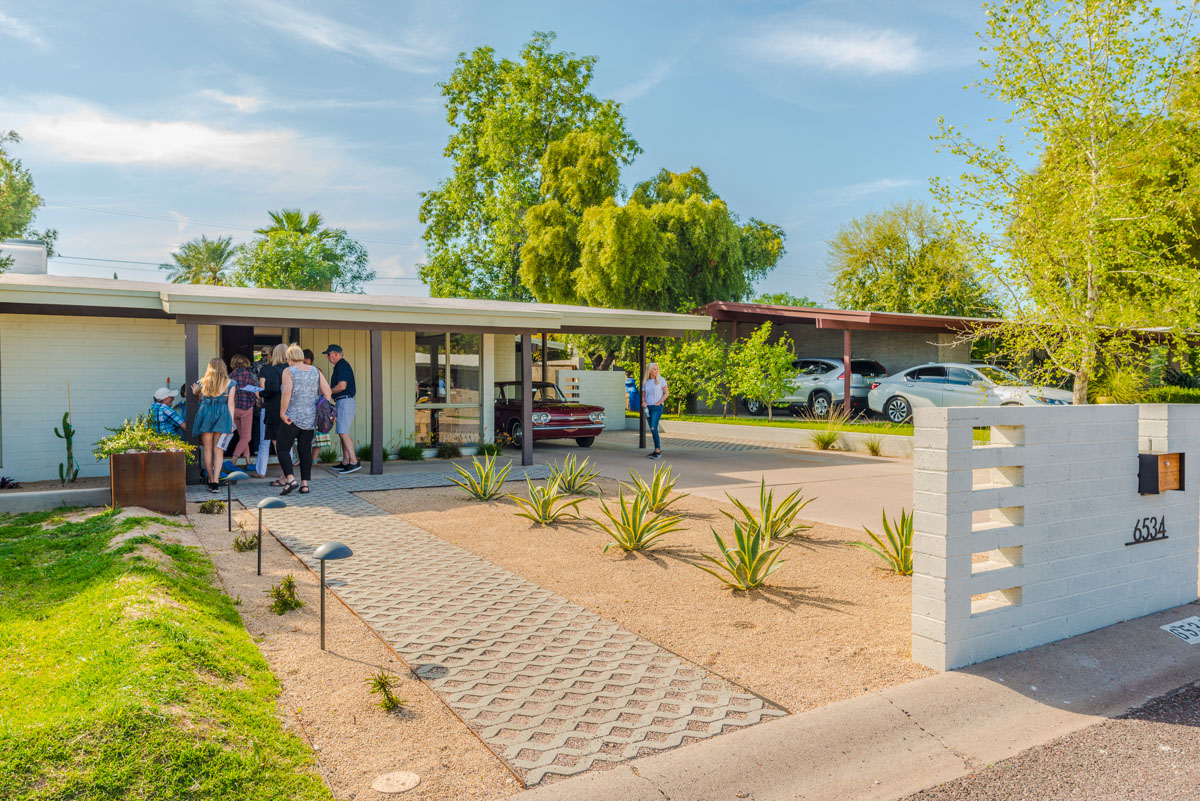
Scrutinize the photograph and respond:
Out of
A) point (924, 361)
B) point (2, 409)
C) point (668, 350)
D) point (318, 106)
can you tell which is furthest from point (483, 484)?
point (318, 106)

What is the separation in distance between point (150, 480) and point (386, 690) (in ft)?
19.4

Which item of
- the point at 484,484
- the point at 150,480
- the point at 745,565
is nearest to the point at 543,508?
the point at 484,484

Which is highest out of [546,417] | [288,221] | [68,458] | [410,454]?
[288,221]

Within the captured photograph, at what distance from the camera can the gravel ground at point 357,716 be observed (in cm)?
294

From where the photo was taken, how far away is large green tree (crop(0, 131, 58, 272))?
2059cm

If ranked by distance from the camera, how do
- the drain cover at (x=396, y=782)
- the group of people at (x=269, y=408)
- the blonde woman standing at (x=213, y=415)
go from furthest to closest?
the blonde woman standing at (x=213, y=415) < the group of people at (x=269, y=408) < the drain cover at (x=396, y=782)

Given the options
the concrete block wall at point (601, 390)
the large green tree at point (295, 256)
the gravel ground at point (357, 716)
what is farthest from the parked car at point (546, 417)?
the large green tree at point (295, 256)

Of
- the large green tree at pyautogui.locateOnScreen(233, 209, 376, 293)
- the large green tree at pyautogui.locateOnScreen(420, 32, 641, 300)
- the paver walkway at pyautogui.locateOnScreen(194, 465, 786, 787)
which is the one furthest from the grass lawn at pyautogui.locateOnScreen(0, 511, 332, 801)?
the large green tree at pyautogui.locateOnScreen(233, 209, 376, 293)

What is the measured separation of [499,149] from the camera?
107 feet

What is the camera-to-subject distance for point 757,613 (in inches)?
204

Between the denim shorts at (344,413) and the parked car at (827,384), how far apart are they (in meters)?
12.2

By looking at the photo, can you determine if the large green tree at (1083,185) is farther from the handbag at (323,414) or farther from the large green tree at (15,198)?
the large green tree at (15,198)

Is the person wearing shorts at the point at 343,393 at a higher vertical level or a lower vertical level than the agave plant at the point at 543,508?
higher

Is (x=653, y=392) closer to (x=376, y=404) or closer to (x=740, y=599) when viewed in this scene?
(x=376, y=404)
